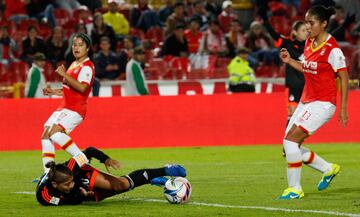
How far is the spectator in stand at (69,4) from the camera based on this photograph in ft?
100

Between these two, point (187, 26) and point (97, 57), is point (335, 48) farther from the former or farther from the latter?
point (187, 26)

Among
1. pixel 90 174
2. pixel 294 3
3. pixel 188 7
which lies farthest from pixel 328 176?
pixel 294 3

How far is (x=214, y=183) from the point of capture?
15.1 metres

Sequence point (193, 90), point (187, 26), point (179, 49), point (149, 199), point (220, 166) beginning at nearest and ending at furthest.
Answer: point (149, 199)
point (220, 166)
point (193, 90)
point (179, 49)
point (187, 26)

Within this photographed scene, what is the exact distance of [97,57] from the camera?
2670 cm

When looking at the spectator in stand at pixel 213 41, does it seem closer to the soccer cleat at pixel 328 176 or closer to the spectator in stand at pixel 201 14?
the spectator in stand at pixel 201 14

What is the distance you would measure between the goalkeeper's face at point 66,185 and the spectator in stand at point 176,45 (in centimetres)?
1640

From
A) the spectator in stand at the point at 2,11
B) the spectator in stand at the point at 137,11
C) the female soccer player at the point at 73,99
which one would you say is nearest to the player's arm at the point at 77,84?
the female soccer player at the point at 73,99

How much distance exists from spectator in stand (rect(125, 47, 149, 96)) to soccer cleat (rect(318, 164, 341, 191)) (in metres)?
11.1

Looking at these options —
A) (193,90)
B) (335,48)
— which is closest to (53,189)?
(335,48)

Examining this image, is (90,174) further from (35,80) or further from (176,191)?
(35,80)

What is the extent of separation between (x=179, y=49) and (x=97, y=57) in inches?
107

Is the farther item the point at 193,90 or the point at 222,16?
the point at 222,16

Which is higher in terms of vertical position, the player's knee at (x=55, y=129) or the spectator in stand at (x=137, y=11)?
the player's knee at (x=55, y=129)
